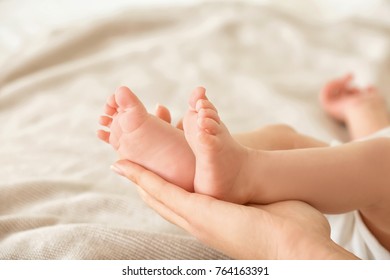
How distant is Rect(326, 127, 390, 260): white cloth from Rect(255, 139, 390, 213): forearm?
0.32 ft

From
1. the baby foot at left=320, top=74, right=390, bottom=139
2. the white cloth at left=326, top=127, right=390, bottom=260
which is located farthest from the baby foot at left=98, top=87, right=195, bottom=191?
the baby foot at left=320, top=74, right=390, bottom=139

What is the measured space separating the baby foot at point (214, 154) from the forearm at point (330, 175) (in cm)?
3

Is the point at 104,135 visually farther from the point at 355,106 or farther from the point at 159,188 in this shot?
the point at 355,106

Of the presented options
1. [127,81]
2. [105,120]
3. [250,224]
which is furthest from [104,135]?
[127,81]

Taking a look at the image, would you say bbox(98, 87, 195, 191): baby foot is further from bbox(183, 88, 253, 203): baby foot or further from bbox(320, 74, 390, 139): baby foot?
bbox(320, 74, 390, 139): baby foot

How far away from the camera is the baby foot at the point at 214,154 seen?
2.01 ft

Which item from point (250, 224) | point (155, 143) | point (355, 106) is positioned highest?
point (355, 106)

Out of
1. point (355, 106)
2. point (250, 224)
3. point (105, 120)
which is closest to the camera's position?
point (250, 224)

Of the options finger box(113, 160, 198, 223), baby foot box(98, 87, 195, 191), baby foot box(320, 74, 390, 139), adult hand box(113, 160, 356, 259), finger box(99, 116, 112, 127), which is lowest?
adult hand box(113, 160, 356, 259)

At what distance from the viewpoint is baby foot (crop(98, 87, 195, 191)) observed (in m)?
0.67

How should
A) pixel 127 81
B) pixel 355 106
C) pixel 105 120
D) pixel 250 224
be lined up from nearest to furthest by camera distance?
pixel 250 224
pixel 105 120
pixel 355 106
pixel 127 81

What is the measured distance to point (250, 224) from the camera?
1.91 ft

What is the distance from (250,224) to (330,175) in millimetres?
160

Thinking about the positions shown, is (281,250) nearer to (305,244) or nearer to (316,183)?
(305,244)
